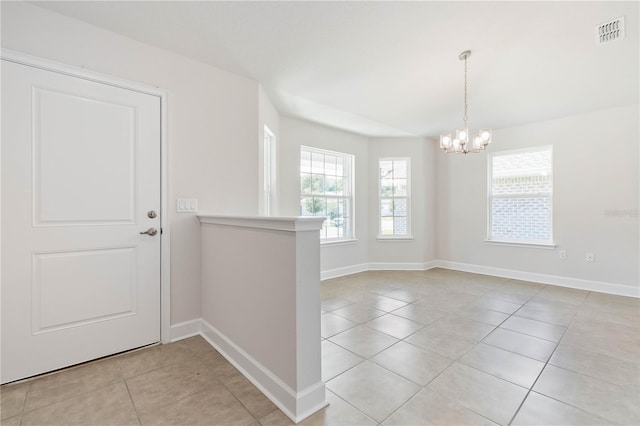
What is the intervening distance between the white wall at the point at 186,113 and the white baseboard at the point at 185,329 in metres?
0.05

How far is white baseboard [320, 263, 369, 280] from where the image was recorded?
4.60m

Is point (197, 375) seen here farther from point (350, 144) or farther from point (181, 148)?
point (350, 144)

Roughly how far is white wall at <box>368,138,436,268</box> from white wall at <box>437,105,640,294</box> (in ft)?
2.98

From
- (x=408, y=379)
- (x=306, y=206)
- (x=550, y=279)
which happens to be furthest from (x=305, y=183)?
(x=550, y=279)

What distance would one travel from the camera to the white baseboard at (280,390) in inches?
59.0

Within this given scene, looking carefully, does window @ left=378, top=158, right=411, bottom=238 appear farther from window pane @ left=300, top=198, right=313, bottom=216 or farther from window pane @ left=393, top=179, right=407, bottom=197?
window pane @ left=300, top=198, right=313, bottom=216

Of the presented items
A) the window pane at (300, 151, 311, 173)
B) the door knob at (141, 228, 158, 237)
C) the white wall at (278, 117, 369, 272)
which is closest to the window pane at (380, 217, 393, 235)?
the white wall at (278, 117, 369, 272)

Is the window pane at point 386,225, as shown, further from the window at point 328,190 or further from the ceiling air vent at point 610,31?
the ceiling air vent at point 610,31

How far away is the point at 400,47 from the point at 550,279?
4.02m

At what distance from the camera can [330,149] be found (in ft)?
15.4

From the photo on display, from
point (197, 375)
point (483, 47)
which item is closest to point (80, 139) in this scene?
point (197, 375)

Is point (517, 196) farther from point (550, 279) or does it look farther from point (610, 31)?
point (610, 31)

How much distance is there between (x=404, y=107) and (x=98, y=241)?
358 centimetres

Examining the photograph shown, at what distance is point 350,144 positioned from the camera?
4992 millimetres
